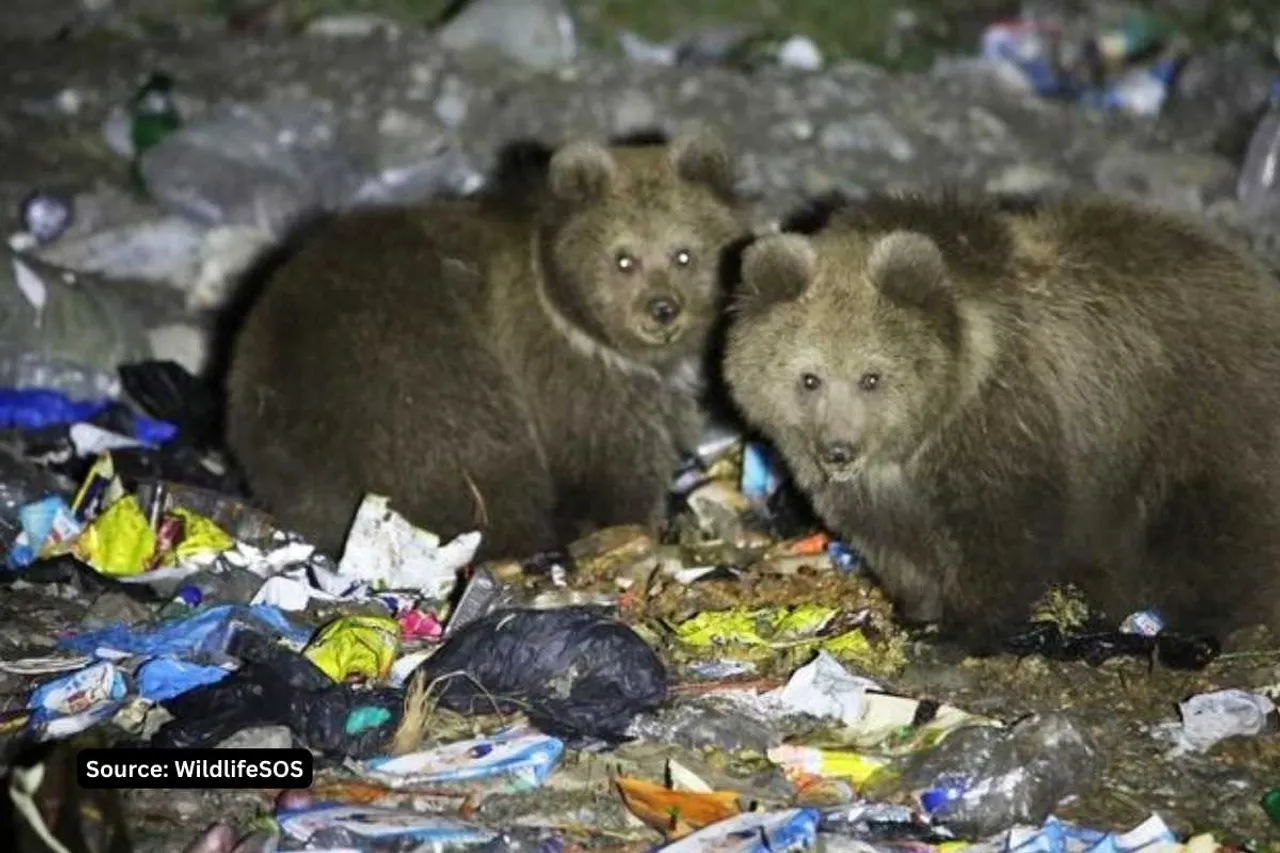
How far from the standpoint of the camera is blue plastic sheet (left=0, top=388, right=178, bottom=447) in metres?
8.62

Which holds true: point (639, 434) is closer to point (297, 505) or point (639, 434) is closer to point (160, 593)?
point (297, 505)

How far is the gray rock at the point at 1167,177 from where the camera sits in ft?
35.8

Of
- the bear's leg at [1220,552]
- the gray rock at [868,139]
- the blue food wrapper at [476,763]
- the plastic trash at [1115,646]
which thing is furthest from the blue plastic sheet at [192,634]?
the gray rock at [868,139]

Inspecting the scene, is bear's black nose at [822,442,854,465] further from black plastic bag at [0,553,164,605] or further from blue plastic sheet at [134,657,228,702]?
black plastic bag at [0,553,164,605]

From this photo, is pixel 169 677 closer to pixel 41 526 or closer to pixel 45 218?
pixel 41 526

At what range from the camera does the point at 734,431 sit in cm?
845

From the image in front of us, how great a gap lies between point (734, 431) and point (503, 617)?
2.45m

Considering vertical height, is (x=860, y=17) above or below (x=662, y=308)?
below

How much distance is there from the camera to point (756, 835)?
202 inches

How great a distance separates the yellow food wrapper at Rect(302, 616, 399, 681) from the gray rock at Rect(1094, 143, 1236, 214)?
5.89 m

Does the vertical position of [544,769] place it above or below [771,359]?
below

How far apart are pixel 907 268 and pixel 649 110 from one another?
18.4 ft

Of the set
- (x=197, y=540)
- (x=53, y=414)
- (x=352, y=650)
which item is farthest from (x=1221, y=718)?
(x=53, y=414)

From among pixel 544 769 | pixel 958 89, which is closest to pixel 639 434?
pixel 544 769
